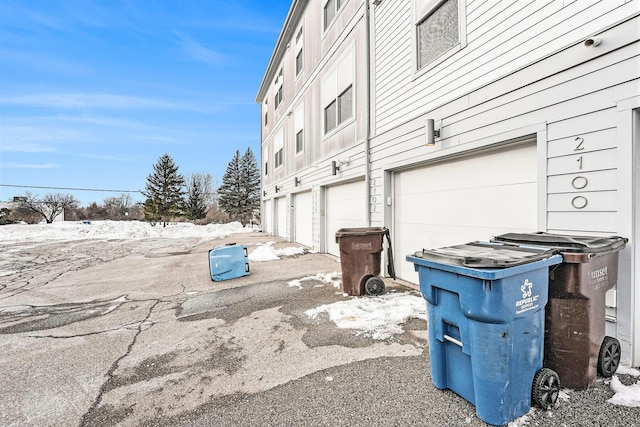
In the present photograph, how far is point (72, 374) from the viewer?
2.46 meters

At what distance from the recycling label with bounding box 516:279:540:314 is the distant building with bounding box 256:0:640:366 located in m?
1.25

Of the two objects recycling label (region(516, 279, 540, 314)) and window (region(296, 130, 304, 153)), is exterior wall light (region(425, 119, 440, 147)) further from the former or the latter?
window (region(296, 130, 304, 153))

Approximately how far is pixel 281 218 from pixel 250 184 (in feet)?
61.5

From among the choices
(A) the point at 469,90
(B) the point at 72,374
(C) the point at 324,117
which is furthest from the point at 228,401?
(C) the point at 324,117

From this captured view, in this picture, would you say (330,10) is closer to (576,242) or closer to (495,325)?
(576,242)

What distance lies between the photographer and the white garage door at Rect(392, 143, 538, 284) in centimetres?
329

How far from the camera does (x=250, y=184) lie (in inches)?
1267

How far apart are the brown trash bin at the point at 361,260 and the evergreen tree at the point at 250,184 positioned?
2761cm

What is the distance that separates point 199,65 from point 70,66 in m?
8.66

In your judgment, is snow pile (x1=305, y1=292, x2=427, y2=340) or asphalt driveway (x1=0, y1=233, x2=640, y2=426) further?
snow pile (x1=305, y1=292, x2=427, y2=340)

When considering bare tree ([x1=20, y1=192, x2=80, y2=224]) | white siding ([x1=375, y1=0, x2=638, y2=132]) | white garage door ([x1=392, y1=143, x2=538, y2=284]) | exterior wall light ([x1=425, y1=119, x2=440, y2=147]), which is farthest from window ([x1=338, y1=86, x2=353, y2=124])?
bare tree ([x1=20, y1=192, x2=80, y2=224])

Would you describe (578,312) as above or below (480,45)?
below

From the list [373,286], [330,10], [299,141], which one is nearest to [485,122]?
[373,286]

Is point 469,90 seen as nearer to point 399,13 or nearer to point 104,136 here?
point 399,13
